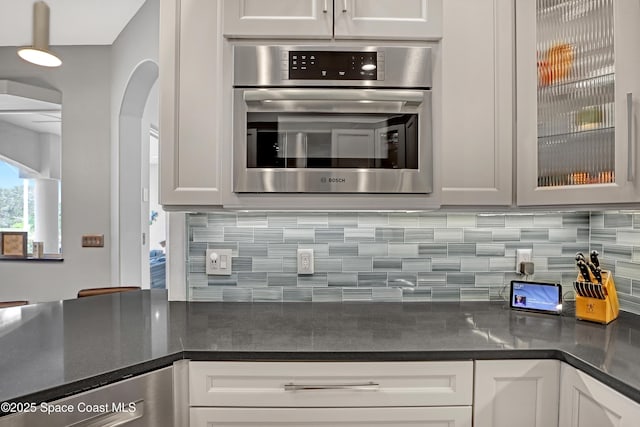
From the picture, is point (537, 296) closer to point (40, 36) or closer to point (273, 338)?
point (273, 338)

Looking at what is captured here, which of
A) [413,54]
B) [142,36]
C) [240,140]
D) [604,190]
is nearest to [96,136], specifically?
[142,36]

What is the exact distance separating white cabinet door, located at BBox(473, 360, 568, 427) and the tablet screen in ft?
1.52

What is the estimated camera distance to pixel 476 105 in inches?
57.7

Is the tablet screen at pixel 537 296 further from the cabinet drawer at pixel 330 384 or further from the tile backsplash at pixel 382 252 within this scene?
the cabinet drawer at pixel 330 384

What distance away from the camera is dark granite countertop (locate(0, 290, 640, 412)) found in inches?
39.5

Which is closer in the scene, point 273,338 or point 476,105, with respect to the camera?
point 273,338

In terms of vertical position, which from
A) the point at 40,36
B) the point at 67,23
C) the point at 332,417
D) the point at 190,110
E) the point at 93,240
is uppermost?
the point at 67,23

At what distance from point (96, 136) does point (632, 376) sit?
13.3ft

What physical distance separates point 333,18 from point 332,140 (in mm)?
432

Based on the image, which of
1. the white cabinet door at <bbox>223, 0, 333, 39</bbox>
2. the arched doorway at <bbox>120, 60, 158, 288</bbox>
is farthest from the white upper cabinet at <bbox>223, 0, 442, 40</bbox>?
the arched doorway at <bbox>120, 60, 158, 288</bbox>

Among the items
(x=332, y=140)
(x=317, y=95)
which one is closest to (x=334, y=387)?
(x=332, y=140)

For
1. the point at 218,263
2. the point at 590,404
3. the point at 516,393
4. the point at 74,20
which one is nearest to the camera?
the point at 590,404

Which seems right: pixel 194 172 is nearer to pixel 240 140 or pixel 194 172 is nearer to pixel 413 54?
pixel 240 140

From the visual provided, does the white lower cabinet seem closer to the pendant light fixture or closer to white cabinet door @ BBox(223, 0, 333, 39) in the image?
white cabinet door @ BBox(223, 0, 333, 39)
